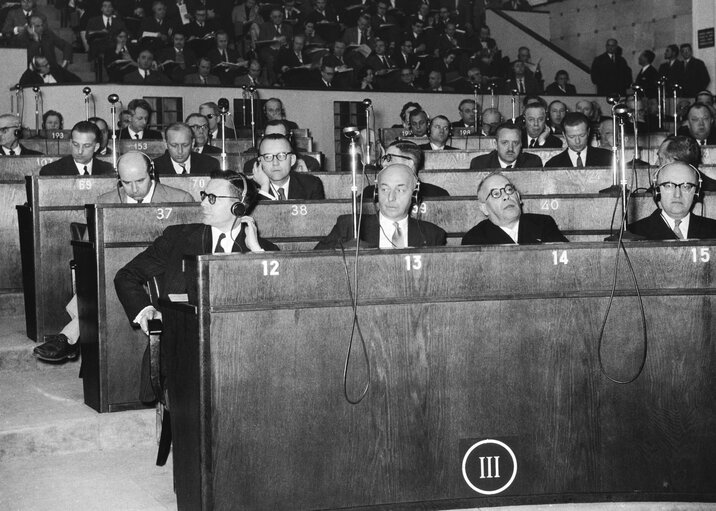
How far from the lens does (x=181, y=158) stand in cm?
723

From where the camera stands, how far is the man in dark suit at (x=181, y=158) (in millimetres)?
7184

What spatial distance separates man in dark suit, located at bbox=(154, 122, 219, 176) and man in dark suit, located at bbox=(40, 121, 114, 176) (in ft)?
1.45

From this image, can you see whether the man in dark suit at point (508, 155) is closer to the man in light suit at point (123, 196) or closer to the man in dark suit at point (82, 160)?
the man in light suit at point (123, 196)

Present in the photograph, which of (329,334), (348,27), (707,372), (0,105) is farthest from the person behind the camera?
(348,27)

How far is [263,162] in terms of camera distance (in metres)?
6.00

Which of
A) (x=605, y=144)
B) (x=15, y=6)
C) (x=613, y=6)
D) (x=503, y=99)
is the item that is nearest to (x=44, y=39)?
(x=15, y=6)

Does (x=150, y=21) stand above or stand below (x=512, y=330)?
above

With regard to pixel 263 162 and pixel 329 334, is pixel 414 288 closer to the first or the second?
pixel 329 334

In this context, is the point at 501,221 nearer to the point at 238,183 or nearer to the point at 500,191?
the point at 500,191

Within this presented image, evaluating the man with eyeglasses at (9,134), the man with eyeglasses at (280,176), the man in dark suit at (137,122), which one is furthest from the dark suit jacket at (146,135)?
the man with eyeglasses at (280,176)

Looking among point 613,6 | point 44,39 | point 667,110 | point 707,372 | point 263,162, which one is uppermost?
point 613,6

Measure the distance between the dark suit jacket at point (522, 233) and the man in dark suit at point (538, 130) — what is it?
3860 millimetres

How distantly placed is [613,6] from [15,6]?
9925mm

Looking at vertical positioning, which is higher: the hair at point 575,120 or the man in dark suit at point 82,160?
the hair at point 575,120
